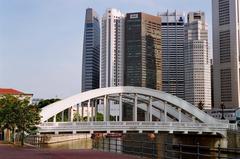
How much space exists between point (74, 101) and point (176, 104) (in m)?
18.1

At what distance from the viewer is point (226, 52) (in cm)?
17462

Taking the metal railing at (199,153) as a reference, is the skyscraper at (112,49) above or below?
above

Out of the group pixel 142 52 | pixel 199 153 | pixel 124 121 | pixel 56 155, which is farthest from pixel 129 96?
pixel 142 52

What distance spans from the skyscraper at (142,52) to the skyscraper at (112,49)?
3265 mm

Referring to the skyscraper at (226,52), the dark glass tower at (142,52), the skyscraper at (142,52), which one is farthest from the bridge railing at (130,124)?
the skyscraper at (226,52)

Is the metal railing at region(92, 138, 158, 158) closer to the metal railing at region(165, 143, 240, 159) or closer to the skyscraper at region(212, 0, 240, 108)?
the metal railing at region(165, 143, 240, 159)

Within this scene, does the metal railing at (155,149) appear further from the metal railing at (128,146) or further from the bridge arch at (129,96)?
the bridge arch at (129,96)

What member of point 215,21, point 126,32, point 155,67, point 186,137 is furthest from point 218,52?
point 186,137

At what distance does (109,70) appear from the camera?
178m

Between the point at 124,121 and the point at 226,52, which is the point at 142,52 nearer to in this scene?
the point at 226,52

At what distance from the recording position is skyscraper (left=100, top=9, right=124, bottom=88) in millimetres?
173375

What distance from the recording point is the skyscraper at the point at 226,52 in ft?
557

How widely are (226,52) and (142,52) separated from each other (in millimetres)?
33659

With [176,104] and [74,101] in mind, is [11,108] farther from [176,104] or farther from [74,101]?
[176,104]
